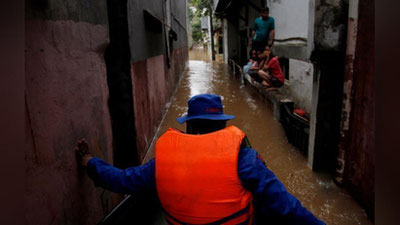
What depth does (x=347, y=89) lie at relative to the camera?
3.75m

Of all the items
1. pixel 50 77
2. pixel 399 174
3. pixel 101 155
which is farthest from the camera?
pixel 101 155

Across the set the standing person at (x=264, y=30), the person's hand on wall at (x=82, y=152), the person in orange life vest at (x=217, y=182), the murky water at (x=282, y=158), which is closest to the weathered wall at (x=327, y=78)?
the murky water at (x=282, y=158)

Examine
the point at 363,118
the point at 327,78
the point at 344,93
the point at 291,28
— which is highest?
the point at 291,28

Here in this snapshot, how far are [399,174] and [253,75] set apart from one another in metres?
8.44

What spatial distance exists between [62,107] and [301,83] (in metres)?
5.97

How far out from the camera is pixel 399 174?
3.71 feet

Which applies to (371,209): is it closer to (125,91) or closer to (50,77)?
(125,91)

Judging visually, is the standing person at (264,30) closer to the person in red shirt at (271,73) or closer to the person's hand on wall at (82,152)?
the person in red shirt at (271,73)

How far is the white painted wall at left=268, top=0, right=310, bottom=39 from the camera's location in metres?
6.59

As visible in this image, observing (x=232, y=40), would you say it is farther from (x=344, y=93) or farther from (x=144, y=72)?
(x=344, y=93)

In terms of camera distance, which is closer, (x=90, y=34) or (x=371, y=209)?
(x=90, y=34)

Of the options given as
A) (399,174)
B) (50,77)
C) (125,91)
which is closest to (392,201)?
(399,174)

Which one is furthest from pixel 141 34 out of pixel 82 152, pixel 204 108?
pixel 204 108

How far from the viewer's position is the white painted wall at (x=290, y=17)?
6.59 metres
